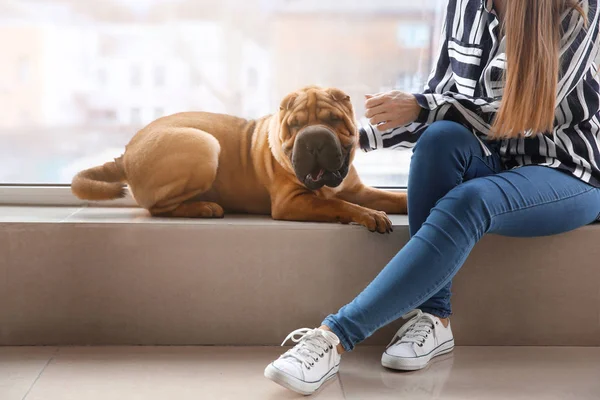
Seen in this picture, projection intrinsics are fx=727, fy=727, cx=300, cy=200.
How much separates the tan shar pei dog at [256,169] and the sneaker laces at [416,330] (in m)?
A: 0.19

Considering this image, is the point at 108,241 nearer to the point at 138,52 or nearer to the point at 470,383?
the point at 138,52

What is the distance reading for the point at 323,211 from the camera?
1514 millimetres

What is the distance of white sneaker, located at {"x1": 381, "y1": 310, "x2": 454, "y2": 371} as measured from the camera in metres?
1.36

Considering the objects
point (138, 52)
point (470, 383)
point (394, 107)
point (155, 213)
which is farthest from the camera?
point (138, 52)

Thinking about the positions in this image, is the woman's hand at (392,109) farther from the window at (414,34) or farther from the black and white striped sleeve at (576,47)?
the window at (414,34)

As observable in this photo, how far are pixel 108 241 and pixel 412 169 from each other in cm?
63

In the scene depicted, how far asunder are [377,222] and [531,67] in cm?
42

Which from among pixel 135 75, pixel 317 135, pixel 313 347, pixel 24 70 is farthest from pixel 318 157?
pixel 24 70

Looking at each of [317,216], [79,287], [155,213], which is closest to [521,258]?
[317,216]

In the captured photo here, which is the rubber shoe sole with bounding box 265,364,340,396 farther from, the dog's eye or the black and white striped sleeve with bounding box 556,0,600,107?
the black and white striped sleeve with bounding box 556,0,600,107

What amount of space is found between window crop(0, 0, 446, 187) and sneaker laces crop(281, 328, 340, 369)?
2.28 feet

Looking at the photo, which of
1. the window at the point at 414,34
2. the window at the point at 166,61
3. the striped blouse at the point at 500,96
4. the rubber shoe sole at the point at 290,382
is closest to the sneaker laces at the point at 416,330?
the rubber shoe sole at the point at 290,382

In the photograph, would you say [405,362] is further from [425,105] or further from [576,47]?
[576,47]

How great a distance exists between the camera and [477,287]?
1.51 meters
